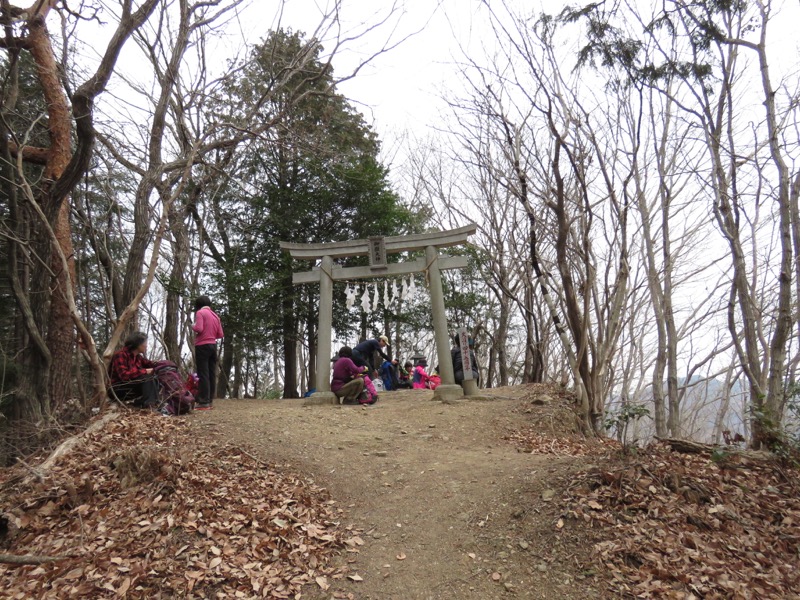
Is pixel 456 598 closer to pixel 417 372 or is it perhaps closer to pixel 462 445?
pixel 462 445

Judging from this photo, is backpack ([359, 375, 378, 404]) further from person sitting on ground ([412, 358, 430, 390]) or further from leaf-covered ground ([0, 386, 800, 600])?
person sitting on ground ([412, 358, 430, 390])

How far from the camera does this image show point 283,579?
3518 mm

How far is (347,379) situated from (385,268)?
100.0 inches

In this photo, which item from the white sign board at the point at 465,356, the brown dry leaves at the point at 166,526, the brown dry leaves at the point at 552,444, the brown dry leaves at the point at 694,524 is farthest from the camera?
the white sign board at the point at 465,356

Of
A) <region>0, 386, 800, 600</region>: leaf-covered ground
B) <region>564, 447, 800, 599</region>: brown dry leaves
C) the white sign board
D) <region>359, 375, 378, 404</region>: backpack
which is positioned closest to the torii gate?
the white sign board

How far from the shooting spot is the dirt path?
352 cm

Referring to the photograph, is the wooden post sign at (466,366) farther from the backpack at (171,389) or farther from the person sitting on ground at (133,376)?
the person sitting on ground at (133,376)

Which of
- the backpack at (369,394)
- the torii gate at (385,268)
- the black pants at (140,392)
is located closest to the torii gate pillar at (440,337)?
the torii gate at (385,268)

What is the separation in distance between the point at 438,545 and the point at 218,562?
171 centimetres

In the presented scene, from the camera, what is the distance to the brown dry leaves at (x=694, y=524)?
3256 millimetres

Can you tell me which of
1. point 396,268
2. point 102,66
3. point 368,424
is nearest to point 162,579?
point 368,424

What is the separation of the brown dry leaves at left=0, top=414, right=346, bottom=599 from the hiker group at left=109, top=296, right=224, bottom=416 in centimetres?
139

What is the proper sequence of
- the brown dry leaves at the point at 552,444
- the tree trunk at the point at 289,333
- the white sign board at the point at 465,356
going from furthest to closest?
the tree trunk at the point at 289,333 → the white sign board at the point at 465,356 → the brown dry leaves at the point at 552,444

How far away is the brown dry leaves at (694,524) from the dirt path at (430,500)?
0.29 meters
